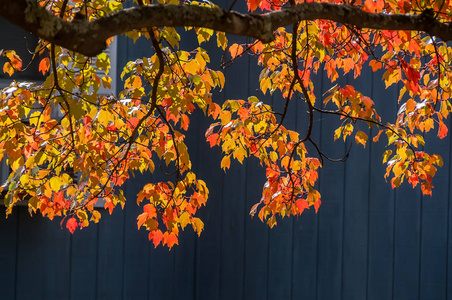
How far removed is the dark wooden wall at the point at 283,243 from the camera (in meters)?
4.91

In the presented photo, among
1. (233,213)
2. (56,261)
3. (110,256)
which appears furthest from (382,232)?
(56,261)

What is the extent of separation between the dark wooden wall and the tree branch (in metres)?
→ 2.40

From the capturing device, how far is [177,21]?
2.07 m

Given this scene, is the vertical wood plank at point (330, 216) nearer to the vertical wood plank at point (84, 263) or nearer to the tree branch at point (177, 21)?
the vertical wood plank at point (84, 263)

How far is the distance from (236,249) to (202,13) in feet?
10.7

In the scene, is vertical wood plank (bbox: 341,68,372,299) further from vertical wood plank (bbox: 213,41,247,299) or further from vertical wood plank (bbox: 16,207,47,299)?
vertical wood plank (bbox: 16,207,47,299)

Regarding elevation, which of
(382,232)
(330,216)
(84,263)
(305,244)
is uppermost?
(330,216)

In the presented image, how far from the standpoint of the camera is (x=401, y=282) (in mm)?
4945

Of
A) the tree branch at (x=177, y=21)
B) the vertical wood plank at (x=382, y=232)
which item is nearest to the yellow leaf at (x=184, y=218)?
the tree branch at (x=177, y=21)

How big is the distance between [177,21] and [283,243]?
323 centimetres

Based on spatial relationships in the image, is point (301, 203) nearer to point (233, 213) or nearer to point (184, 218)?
point (184, 218)

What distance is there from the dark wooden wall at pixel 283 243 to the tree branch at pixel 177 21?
240cm

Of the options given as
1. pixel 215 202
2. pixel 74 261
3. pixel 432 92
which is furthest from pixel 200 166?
pixel 432 92

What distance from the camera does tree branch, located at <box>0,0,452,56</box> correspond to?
6.08 feet
